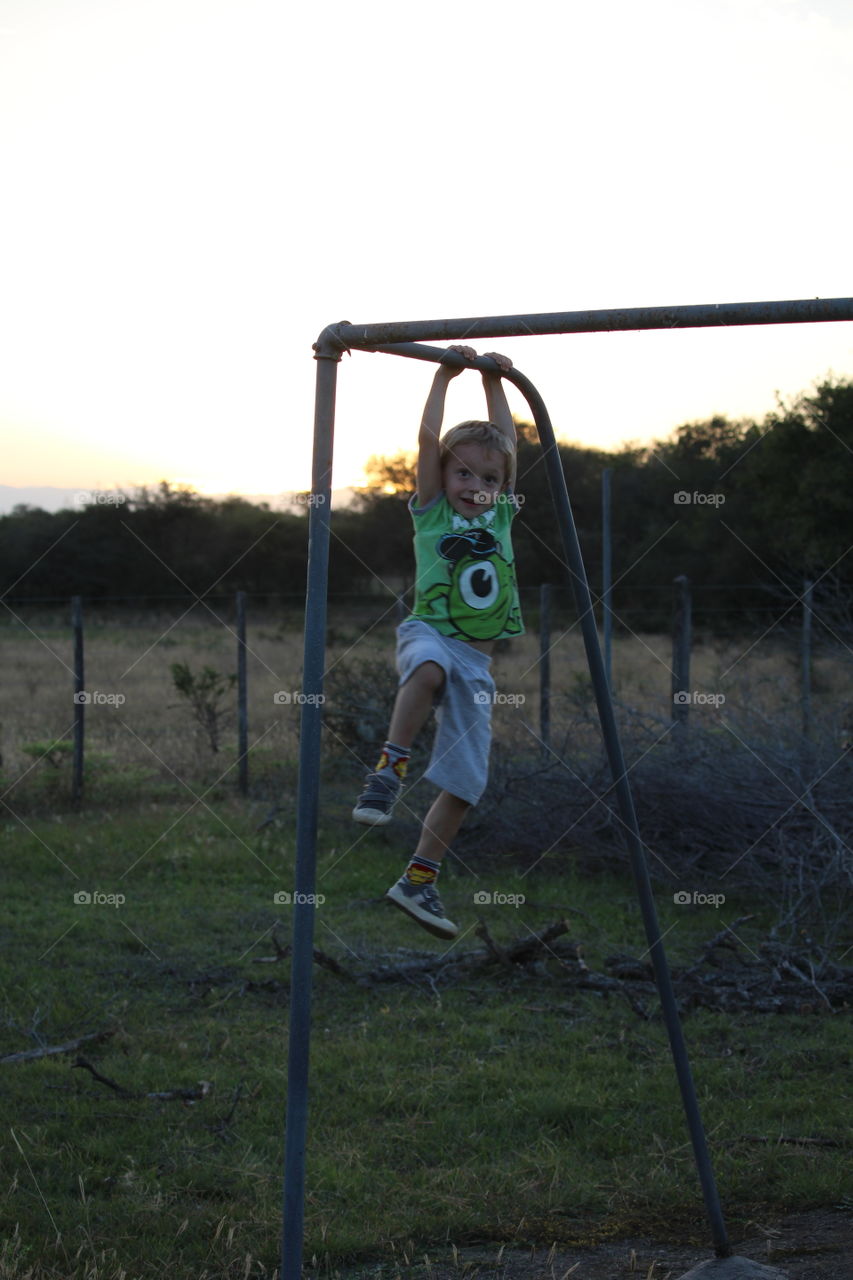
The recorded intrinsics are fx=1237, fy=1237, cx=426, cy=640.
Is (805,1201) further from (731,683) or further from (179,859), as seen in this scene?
(731,683)

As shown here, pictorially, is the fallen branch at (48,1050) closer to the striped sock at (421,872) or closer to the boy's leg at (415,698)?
the striped sock at (421,872)

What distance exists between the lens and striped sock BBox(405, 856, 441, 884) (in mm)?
3305

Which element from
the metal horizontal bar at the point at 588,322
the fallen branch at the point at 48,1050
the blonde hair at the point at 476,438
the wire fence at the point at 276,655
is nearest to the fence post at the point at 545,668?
the wire fence at the point at 276,655

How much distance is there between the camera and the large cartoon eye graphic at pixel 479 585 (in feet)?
11.2

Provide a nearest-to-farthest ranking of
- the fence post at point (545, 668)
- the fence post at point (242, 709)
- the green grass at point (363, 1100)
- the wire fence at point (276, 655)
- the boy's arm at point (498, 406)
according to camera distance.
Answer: the boy's arm at point (498, 406) → the green grass at point (363, 1100) → the fence post at point (545, 668) → the wire fence at point (276, 655) → the fence post at point (242, 709)

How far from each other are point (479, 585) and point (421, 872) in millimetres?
801

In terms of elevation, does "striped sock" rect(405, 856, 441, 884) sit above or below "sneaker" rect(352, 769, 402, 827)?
below

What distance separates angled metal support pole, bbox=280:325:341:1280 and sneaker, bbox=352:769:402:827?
0.17 m
